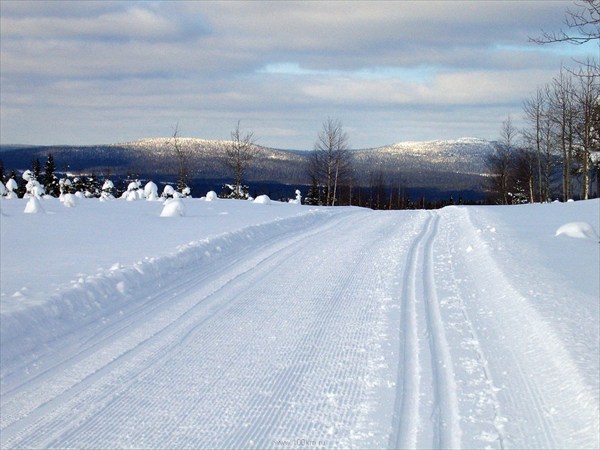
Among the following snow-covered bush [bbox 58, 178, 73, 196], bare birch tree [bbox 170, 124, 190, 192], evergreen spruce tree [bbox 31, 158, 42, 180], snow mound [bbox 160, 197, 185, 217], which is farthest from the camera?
evergreen spruce tree [bbox 31, 158, 42, 180]

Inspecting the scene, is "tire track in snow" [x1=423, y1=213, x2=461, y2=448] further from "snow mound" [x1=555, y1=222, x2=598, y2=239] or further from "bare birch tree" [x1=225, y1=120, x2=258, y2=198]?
"bare birch tree" [x1=225, y1=120, x2=258, y2=198]

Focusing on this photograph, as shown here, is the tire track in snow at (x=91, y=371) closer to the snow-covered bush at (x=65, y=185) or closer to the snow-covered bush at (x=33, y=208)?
the snow-covered bush at (x=33, y=208)

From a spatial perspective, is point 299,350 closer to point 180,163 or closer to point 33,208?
point 33,208

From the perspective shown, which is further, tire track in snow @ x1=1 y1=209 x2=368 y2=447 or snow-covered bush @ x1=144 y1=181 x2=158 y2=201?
snow-covered bush @ x1=144 y1=181 x2=158 y2=201

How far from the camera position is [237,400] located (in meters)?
4.31

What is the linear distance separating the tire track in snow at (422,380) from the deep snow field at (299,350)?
20 millimetres

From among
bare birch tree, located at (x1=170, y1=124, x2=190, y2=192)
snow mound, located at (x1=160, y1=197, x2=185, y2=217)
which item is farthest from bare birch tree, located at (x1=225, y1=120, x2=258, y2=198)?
Answer: snow mound, located at (x1=160, y1=197, x2=185, y2=217)

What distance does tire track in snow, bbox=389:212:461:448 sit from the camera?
12.3ft

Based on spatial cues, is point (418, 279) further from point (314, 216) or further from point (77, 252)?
point (314, 216)

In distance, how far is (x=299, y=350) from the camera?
549 cm

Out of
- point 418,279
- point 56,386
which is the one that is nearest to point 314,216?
point 418,279

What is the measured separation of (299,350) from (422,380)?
1.37m

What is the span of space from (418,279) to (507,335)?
3.00 meters

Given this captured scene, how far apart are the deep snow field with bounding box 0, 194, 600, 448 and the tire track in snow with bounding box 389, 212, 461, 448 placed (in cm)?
2
